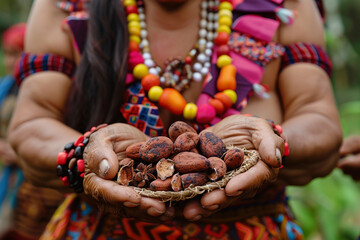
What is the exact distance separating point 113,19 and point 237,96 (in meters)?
0.52

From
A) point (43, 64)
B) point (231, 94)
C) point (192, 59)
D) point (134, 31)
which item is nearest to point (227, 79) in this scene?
point (231, 94)

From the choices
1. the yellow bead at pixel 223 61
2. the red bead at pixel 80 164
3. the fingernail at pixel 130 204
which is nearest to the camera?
the fingernail at pixel 130 204

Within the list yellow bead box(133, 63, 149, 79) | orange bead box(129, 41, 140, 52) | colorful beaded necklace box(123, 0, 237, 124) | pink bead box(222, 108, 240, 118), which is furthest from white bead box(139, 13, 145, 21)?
pink bead box(222, 108, 240, 118)

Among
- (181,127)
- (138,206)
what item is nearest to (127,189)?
(138,206)

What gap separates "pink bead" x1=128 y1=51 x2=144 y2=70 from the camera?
1.41 m

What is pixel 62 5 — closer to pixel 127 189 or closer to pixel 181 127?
pixel 181 127

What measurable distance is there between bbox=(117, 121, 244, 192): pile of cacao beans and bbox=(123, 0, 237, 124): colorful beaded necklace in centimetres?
22

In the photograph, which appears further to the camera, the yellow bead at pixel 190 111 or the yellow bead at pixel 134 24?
the yellow bead at pixel 134 24

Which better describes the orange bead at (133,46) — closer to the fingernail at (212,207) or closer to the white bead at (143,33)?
the white bead at (143,33)

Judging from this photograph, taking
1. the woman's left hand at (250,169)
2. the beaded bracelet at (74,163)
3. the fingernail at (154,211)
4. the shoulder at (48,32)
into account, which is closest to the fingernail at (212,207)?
the woman's left hand at (250,169)

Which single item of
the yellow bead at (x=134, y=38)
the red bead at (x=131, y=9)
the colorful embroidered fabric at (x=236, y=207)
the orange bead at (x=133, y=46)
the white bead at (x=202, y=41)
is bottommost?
the colorful embroidered fabric at (x=236, y=207)

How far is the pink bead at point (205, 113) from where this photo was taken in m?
1.34

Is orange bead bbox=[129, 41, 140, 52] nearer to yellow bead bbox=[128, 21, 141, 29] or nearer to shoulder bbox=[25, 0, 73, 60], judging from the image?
yellow bead bbox=[128, 21, 141, 29]

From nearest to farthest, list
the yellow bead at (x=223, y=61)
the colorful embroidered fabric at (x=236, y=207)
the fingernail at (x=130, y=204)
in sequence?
the fingernail at (x=130, y=204) → the colorful embroidered fabric at (x=236, y=207) → the yellow bead at (x=223, y=61)
